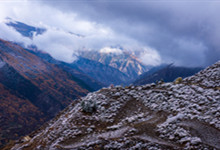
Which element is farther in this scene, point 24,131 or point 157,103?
point 24,131

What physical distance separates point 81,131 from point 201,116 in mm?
13840

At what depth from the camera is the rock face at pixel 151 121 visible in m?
14.6

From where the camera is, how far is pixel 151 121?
18234 mm

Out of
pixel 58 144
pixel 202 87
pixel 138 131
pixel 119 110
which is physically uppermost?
pixel 202 87

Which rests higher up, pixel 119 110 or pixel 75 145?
pixel 119 110

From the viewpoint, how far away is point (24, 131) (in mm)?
172375

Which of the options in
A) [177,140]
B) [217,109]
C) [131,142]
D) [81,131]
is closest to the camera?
[177,140]

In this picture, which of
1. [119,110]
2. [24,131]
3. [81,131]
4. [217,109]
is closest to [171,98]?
[217,109]

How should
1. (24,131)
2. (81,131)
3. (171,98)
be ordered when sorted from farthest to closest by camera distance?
(24,131) < (171,98) < (81,131)

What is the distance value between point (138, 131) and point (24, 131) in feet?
636

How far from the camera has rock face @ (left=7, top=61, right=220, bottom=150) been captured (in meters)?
14.6

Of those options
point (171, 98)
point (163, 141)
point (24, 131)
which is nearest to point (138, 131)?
point (163, 141)

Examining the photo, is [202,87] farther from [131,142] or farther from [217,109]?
[131,142]

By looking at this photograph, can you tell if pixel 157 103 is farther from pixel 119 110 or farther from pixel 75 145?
pixel 75 145
